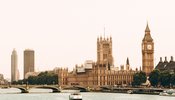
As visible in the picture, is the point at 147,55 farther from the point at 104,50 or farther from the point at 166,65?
the point at 104,50

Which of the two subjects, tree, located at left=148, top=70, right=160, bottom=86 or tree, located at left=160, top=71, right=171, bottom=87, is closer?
tree, located at left=160, top=71, right=171, bottom=87

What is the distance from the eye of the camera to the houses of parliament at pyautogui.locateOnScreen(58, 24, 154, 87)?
15512cm

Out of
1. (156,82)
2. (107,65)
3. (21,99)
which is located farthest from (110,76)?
(21,99)

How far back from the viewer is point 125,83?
161 meters

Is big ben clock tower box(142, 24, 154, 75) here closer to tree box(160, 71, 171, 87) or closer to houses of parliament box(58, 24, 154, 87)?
houses of parliament box(58, 24, 154, 87)

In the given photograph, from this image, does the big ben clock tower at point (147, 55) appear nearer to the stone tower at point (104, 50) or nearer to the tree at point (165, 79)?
the stone tower at point (104, 50)

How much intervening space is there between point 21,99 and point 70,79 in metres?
84.8

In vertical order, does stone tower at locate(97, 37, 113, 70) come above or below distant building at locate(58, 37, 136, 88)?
above

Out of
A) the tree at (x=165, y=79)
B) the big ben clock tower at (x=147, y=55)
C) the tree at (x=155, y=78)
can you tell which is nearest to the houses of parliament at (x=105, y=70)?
the big ben clock tower at (x=147, y=55)

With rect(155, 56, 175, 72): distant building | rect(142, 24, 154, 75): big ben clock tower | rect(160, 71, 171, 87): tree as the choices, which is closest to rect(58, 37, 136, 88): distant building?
rect(142, 24, 154, 75): big ben clock tower

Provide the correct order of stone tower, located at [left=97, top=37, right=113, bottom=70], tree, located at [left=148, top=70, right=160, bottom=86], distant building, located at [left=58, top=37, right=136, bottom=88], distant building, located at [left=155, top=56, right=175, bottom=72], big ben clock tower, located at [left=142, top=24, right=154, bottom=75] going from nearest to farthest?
tree, located at [left=148, top=70, right=160, bottom=86]
distant building, located at [left=155, top=56, right=175, bottom=72]
big ben clock tower, located at [left=142, top=24, right=154, bottom=75]
distant building, located at [left=58, top=37, right=136, bottom=88]
stone tower, located at [left=97, top=37, right=113, bottom=70]

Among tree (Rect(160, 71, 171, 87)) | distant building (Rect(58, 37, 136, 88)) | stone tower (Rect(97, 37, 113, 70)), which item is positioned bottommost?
tree (Rect(160, 71, 171, 87))

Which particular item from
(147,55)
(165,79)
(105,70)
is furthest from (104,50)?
(165,79)

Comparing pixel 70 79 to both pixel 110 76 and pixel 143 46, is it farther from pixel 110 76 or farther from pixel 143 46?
pixel 143 46
